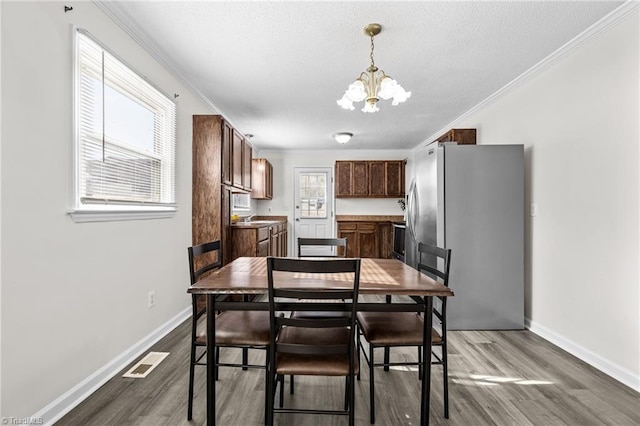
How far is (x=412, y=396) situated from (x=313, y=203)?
5144mm

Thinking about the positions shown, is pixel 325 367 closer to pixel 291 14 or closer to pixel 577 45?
pixel 291 14

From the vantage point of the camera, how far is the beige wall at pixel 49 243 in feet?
4.75

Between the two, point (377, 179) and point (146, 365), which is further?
point (377, 179)

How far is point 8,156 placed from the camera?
1.43 meters

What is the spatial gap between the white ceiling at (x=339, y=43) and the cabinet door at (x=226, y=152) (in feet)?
1.32

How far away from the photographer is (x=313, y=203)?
22.6ft

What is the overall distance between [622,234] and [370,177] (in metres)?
4.59

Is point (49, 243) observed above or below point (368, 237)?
above

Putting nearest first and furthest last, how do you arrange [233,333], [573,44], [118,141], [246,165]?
[233,333] < [118,141] < [573,44] < [246,165]

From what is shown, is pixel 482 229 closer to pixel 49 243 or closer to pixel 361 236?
pixel 49 243

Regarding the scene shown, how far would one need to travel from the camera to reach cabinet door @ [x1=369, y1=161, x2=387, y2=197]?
6.53 m

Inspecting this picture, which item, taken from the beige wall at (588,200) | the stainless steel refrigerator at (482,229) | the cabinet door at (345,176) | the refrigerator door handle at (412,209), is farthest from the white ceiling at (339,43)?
the cabinet door at (345,176)

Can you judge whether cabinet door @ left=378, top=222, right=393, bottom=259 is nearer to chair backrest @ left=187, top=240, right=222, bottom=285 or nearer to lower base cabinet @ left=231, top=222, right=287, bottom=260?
lower base cabinet @ left=231, top=222, right=287, bottom=260

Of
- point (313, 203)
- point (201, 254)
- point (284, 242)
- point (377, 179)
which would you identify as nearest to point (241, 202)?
point (284, 242)
